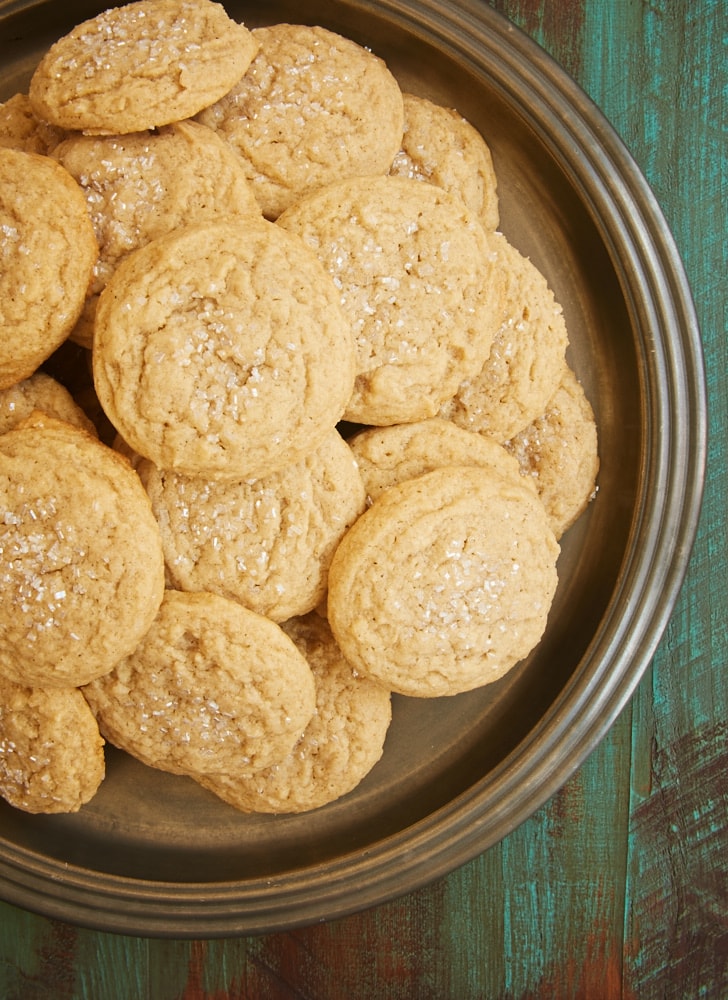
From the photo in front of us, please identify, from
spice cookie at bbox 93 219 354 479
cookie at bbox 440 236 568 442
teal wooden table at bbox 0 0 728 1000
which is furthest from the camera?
teal wooden table at bbox 0 0 728 1000

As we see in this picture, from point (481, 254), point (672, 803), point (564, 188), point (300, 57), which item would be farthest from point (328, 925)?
point (300, 57)

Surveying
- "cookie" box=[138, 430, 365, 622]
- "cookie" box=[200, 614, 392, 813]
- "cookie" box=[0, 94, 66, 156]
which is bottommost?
"cookie" box=[200, 614, 392, 813]

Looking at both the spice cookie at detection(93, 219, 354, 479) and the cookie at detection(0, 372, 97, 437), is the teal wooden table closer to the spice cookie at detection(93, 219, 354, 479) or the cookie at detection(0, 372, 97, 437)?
the spice cookie at detection(93, 219, 354, 479)

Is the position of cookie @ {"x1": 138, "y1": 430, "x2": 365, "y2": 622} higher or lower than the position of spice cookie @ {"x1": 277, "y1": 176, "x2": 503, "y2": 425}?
lower

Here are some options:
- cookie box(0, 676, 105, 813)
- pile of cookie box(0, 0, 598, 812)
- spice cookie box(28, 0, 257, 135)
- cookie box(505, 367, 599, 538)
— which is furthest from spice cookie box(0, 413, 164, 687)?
cookie box(505, 367, 599, 538)

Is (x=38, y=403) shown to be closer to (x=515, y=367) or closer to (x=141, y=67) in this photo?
(x=141, y=67)

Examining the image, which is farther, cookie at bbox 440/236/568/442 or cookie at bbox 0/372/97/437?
cookie at bbox 440/236/568/442

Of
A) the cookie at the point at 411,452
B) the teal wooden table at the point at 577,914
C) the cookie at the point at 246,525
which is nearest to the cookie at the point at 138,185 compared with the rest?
the cookie at the point at 246,525
